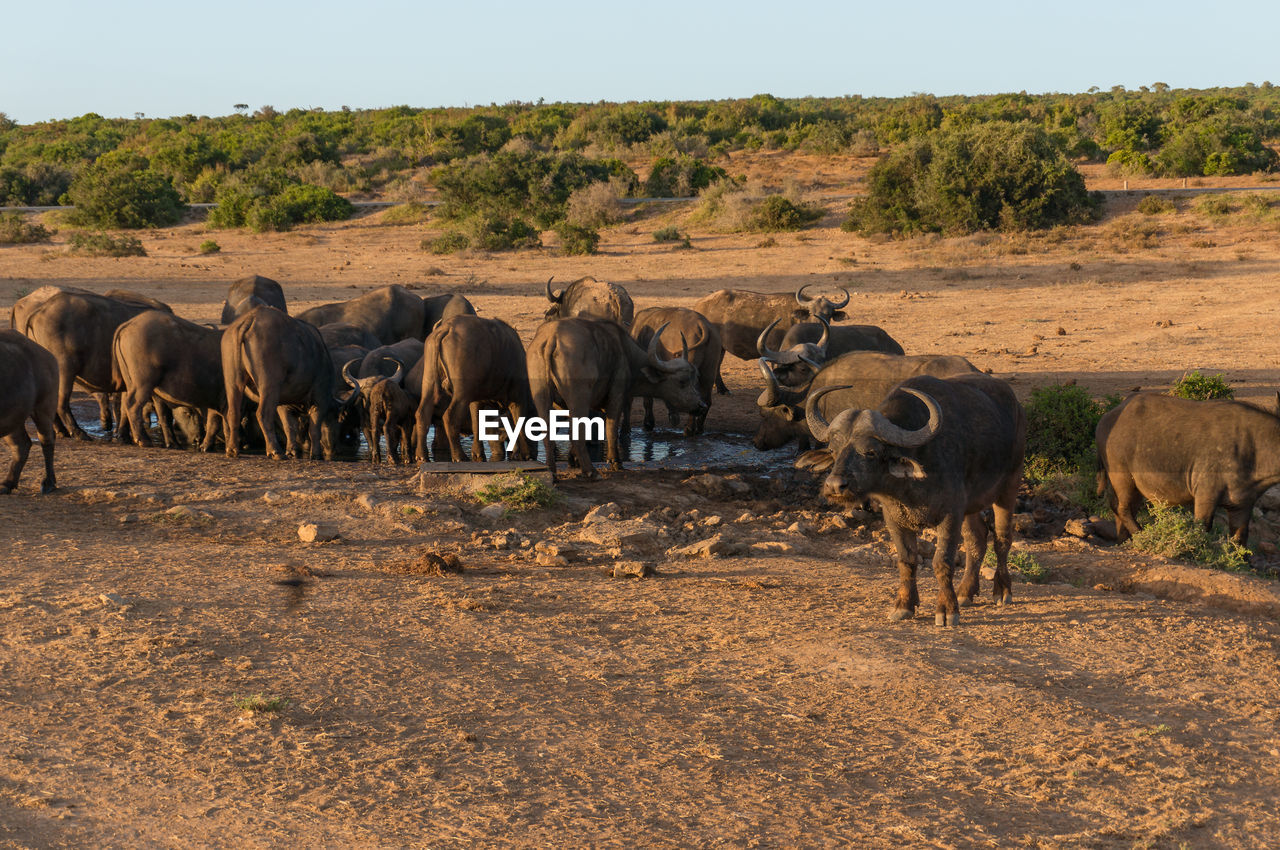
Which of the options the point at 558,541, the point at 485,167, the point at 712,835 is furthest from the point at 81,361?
the point at 485,167

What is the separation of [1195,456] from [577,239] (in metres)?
21.5

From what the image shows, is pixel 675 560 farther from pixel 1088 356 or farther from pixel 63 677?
pixel 1088 356

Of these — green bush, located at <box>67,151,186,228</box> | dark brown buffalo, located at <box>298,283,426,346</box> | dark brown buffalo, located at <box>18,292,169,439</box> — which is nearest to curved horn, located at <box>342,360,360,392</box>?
dark brown buffalo, located at <box>18,292,169,439</box>

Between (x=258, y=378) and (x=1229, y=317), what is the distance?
15.5 meters

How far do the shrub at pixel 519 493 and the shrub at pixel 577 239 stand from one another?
65.3 feet

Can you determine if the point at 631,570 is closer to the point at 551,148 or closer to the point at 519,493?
the point at 519,493

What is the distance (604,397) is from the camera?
12500mm

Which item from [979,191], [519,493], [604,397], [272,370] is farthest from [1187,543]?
[979,191]

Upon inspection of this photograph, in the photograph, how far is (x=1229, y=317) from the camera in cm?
1988

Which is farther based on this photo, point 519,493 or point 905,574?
point 519,493

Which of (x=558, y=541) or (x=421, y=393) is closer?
(x=558, y=541)

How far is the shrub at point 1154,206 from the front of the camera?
2980cm

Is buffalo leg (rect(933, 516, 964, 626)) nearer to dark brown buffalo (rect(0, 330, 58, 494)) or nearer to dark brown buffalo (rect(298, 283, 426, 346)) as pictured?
dark brown buffalo (rect(0, 330, 58, 494))

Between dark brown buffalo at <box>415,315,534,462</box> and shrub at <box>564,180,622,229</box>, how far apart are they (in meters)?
20.5
